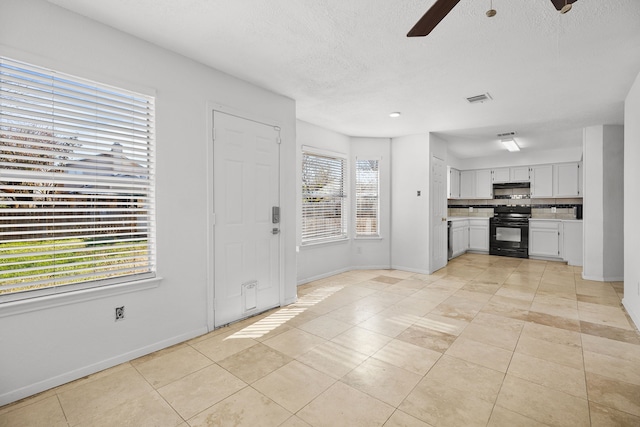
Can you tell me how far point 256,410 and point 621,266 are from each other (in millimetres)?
5967

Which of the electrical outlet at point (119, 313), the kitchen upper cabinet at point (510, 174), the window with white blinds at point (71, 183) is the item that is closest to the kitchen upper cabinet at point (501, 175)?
the kitchen upper cabinet at point (510, 174)

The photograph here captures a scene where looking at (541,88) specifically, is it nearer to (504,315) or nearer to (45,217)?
(504,315)

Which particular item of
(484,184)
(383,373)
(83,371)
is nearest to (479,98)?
(383,373)

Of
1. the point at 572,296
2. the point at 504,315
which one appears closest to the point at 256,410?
the point at 504,315

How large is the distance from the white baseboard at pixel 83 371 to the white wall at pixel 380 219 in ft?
11.6

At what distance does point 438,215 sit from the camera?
583 centimetres

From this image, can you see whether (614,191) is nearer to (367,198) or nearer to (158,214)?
(367,198)

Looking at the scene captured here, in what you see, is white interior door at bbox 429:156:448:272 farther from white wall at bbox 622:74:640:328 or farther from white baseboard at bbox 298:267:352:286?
white wall at bbox 622:74:640:328

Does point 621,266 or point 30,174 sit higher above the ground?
point 30,174

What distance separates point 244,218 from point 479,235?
6.55 m

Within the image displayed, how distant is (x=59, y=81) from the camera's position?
2129mm

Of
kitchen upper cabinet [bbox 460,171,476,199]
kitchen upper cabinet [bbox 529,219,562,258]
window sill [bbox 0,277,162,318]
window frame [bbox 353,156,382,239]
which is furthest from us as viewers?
kitchen upper cabinet [bbox 460,171,476,199]

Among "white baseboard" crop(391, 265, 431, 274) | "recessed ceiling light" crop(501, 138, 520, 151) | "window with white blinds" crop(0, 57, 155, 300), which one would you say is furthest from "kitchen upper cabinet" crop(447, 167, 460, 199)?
"window with white blinds" crop(0, 57, 155, 300)

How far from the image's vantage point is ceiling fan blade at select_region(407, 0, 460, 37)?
139cm
